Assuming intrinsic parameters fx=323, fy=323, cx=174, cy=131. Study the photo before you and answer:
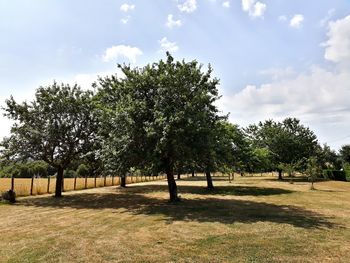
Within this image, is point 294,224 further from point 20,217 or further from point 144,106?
point 20,217

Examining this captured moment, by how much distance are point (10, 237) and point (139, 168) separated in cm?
1114

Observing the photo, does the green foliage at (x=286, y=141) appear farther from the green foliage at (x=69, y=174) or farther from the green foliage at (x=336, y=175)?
the green foliage at (x=69, y=174)

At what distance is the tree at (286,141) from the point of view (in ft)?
193

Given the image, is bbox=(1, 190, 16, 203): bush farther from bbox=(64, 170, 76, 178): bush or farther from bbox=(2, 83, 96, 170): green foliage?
bbox=(64, 170, 76, 178): bush

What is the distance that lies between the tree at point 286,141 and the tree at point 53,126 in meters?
34.5

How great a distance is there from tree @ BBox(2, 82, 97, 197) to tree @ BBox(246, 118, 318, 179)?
3452cm

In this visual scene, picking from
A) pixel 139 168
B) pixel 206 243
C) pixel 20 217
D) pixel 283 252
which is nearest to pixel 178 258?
pixel 206 243

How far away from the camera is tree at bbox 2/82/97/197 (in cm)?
2728

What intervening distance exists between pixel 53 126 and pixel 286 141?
44.3m

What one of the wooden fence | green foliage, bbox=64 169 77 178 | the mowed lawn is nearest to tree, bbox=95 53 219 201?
the mowed lawn

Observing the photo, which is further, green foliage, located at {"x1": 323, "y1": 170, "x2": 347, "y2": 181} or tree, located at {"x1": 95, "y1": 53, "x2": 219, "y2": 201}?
green foliage, located at {"x1": 323, "y1": 170, "x2": 347, "y2": 181}

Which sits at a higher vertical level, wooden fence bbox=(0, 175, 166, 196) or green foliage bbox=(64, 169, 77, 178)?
green foliage bbox=(64, 169, 77, 178)

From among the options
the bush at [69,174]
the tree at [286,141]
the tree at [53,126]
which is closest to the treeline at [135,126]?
the tree at [53,126]

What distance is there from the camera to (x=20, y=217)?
56.5 feet
